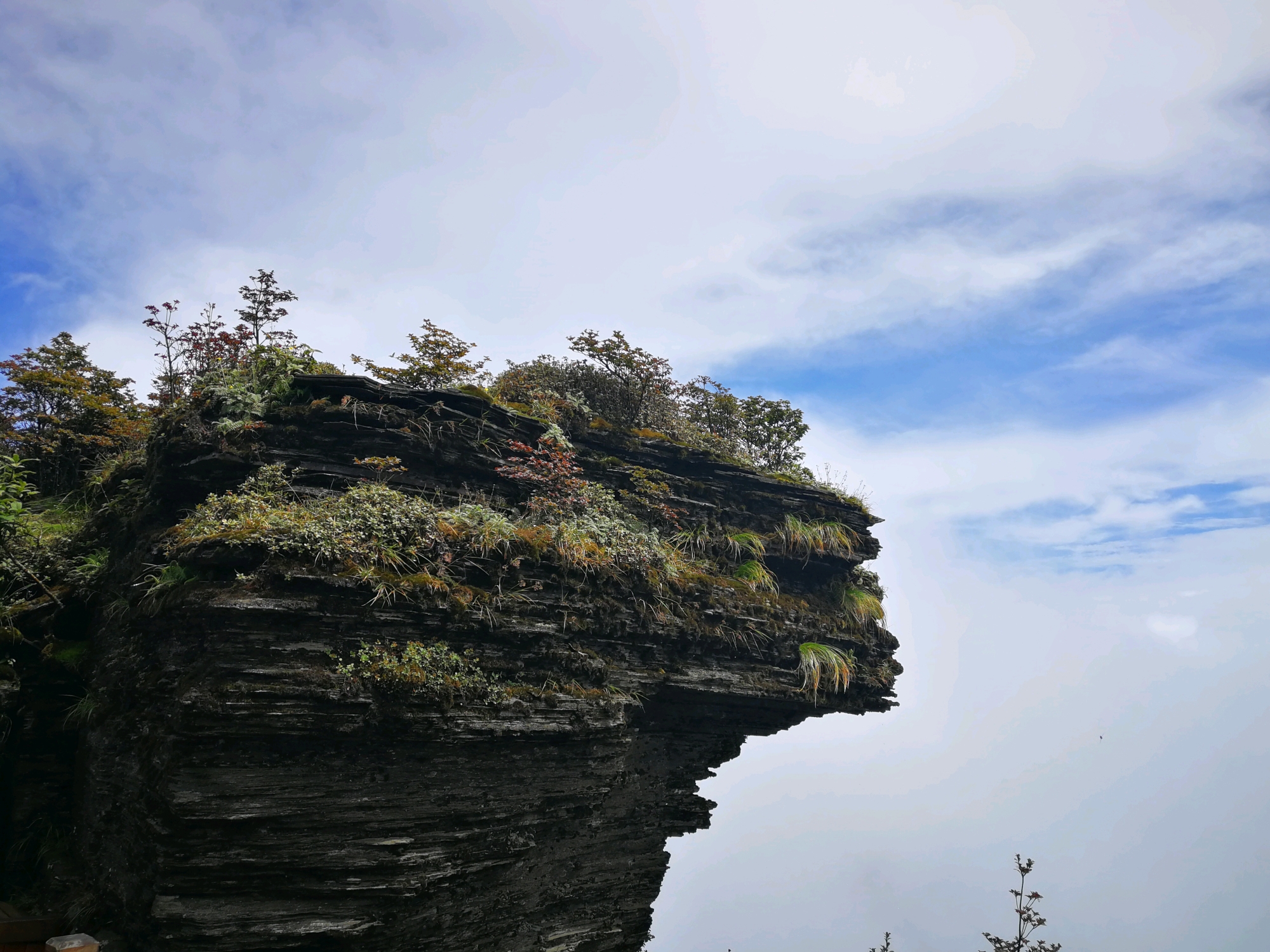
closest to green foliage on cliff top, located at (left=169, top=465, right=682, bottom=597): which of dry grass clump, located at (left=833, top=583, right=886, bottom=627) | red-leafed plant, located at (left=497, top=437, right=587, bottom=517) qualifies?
red-leafed plant, located at (left=497, top=437, right=587, bottom=517)

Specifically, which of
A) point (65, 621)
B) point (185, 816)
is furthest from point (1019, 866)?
point (65, 621)

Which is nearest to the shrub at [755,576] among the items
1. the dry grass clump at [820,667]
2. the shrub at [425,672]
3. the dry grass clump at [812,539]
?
the dry grass clump at [812,539]

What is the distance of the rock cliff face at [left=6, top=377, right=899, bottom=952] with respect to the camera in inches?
325

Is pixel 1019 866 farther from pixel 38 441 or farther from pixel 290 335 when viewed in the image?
pixel 38 441

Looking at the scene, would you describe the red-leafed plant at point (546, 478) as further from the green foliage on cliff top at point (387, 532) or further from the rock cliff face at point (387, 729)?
the rock cliff face at point (387, 729)

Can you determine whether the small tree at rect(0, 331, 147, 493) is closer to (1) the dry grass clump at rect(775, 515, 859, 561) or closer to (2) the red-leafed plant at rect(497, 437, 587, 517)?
(2) the red-leafed plant at rect(497, 437, 587, 517)

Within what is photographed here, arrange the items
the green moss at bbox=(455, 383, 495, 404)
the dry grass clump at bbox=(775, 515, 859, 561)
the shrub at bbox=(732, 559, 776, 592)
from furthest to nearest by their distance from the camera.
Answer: the dry grass clump at bbox=(775, 515, 859, 561), the shrub at bbox=(732, 559, 776, 592), the green moss at bbox=(455, 383, 495, 404)

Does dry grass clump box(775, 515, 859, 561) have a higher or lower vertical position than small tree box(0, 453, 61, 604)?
higher

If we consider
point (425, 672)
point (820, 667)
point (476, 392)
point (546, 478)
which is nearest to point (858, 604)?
point (820, 667)

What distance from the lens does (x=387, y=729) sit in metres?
8.90

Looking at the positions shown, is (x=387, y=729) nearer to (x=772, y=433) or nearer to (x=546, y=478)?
(x=546, y=478)

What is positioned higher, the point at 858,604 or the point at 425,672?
the point at 858,604

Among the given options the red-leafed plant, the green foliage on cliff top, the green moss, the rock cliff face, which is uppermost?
the green moss

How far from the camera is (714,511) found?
14094mm
